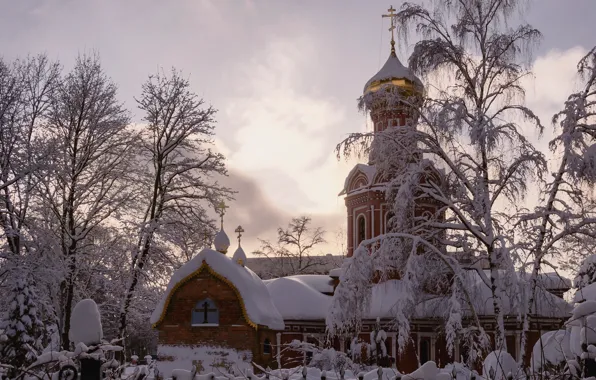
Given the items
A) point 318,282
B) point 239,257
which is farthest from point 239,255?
point 318,282

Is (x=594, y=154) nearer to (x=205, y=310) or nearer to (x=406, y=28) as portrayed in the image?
(x=406, y=28)

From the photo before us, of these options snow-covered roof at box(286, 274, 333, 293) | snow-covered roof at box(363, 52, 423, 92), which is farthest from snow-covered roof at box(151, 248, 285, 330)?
snow-covered roof at box(363, 52, 423, 92)

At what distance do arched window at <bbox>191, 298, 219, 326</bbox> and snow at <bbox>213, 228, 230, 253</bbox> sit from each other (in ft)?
6.94

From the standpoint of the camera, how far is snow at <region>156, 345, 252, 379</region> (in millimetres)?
19125

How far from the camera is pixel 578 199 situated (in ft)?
48.8

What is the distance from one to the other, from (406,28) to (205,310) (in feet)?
34.1

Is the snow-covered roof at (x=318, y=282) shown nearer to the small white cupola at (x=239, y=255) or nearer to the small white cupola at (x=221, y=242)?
the small white cupola at (x=239, y=255)

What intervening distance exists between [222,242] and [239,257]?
2.79 meters

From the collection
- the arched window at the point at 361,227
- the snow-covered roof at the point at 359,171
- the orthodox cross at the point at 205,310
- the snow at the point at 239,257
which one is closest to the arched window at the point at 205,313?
the orthodox cross at the point at 205,310

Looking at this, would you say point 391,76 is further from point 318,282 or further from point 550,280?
point 550,280

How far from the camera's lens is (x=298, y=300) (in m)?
24.4

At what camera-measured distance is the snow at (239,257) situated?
23.8 meters

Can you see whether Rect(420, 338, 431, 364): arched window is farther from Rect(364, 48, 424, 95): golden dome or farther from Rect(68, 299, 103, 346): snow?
Rect(68, 299, 103, 346): snow

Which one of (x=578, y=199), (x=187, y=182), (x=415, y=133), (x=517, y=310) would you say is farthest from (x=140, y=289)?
(x=578, y=199)
